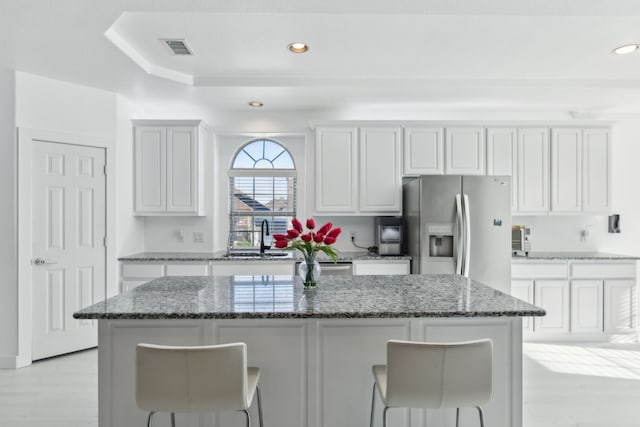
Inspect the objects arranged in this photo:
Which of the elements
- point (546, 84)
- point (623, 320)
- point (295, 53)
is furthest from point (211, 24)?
point (623, 320)

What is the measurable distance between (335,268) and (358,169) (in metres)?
1.13

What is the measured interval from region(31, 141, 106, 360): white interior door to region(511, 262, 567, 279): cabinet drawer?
426cm

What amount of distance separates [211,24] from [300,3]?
790 millimetres

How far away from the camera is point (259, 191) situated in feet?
15.6

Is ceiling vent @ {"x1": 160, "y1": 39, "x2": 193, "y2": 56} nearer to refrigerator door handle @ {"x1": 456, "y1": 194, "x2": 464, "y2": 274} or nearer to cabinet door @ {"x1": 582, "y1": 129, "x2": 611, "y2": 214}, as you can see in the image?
refrigerator door handle @ {"x1": 456, "y1": 194, "x2": 464, "y2": 274}

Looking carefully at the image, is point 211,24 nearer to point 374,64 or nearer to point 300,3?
point 300,3

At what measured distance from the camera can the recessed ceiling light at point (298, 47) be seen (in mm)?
2912

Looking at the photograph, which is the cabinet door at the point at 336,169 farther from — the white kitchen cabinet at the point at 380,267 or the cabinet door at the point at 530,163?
the cabinet door at the point at 530,163

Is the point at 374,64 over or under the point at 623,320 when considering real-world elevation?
over

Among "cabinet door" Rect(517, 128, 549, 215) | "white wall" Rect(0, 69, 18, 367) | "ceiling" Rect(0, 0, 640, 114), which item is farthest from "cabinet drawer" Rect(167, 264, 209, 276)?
"cabinet door" Rect(517, 128, 549, 215)

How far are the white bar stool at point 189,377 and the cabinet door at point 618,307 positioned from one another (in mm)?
4119

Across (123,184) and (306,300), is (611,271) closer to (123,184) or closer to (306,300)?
(306,300)

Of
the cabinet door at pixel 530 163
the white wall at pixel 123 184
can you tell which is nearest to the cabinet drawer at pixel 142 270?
the white wall at pixel 123 184

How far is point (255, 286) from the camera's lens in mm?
2359
